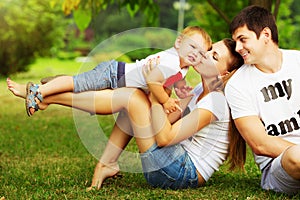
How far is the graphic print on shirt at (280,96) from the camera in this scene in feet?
11.7

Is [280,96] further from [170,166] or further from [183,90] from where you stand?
[170,166]

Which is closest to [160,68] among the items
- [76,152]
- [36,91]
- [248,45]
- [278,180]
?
[248,45]

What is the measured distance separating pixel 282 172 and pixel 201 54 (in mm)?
820

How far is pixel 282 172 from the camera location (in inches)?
137

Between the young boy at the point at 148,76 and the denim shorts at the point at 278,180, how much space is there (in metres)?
0.68

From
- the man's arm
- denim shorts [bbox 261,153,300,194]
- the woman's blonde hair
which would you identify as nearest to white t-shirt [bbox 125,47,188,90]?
the woman's blonde hair

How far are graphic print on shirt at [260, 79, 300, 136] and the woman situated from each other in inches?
9.9

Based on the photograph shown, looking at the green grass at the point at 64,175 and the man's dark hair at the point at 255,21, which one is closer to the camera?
the man's dark hair at the point at 255,21

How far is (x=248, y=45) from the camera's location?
351 centimetres

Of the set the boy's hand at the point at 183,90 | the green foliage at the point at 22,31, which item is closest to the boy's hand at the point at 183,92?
the boy's hand at the point at 183,90

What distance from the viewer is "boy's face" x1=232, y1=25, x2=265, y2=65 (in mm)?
3504

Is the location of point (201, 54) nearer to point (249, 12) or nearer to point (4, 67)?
point (249, 12)

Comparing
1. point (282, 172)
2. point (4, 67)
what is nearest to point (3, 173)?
point (282, 172)

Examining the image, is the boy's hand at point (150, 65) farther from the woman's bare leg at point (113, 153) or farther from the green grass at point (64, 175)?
the green grass at point (64, 175)
